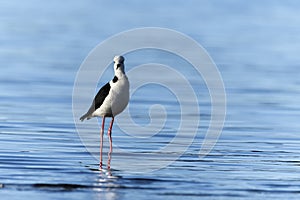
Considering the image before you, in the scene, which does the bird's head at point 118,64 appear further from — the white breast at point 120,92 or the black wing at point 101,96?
the black wing at point 101,96

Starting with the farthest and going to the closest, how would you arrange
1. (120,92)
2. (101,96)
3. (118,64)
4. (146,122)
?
1. (146,122)
2. (101,96)
3. (118,64)
4. (120,92)

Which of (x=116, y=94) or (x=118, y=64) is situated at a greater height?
(x=118, y=64)

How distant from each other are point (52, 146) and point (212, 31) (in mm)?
29365

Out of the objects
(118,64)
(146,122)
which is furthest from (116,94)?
(146,122)

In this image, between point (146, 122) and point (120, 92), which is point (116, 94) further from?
point (146, 122)

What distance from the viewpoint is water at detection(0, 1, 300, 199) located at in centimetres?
1209

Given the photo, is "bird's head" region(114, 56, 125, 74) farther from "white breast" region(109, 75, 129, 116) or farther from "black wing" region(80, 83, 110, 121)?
"black wing" region(80, 83, 110, 121)

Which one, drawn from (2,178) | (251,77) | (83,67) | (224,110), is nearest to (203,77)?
(251,77)

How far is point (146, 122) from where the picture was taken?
1842 centimetres

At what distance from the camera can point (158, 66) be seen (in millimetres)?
29125

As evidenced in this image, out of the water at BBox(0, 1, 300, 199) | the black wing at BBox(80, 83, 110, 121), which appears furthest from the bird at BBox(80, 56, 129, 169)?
the water at BBox(0, 1, 300, 199)

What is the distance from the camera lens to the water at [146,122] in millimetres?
12094

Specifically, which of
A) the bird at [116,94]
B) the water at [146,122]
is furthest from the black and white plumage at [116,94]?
the water at [146,122]

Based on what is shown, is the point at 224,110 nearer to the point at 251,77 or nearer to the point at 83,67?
the point at 251,77
